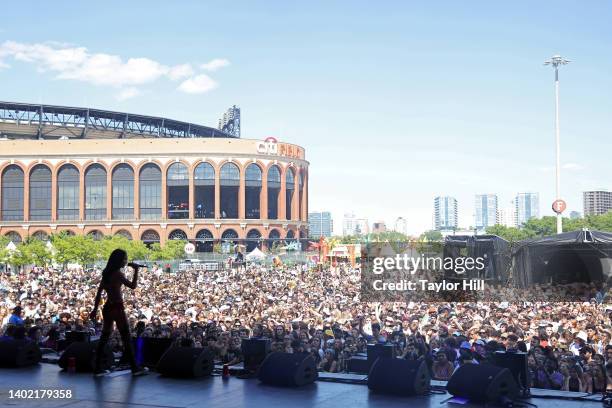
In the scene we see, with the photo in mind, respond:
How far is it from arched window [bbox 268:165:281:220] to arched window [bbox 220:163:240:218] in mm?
4207

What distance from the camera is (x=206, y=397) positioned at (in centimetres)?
862

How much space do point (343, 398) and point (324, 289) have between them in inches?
858

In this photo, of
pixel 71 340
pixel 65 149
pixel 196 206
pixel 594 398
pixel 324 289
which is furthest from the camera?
pixel 196 206

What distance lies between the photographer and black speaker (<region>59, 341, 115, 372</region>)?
1031 centimetres

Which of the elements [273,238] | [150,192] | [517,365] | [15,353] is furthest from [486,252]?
[150,192]

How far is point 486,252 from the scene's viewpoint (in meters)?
23.6

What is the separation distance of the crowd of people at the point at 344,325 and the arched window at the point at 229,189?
49818mm

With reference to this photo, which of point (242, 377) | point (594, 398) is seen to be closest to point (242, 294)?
point (242, 377)

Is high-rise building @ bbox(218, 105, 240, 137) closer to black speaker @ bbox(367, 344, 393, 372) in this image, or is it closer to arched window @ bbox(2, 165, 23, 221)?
arched window @ bbox(2, 165, 23, 221)

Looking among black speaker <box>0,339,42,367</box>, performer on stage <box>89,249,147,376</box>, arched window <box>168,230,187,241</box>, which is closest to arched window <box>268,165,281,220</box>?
arched window <box>168,230,187,241</box>

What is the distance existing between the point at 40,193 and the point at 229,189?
22308 mm

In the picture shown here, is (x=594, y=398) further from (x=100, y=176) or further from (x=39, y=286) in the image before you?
(x=100, y=176)

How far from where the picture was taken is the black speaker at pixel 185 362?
32.0 ft

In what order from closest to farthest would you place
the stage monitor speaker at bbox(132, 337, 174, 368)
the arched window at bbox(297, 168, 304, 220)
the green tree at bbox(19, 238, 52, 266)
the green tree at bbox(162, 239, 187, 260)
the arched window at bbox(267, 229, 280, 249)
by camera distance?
the stage monitor speaker at bbox(132, 337, 174, 368), the green tree at bbox(19, 238, 52, 266), the green tree at bbox(162, 239, 187, 260), the arched window at bbox(267, 229, 280, 249), the arched window at bbox(297, 168, 304, 220)
